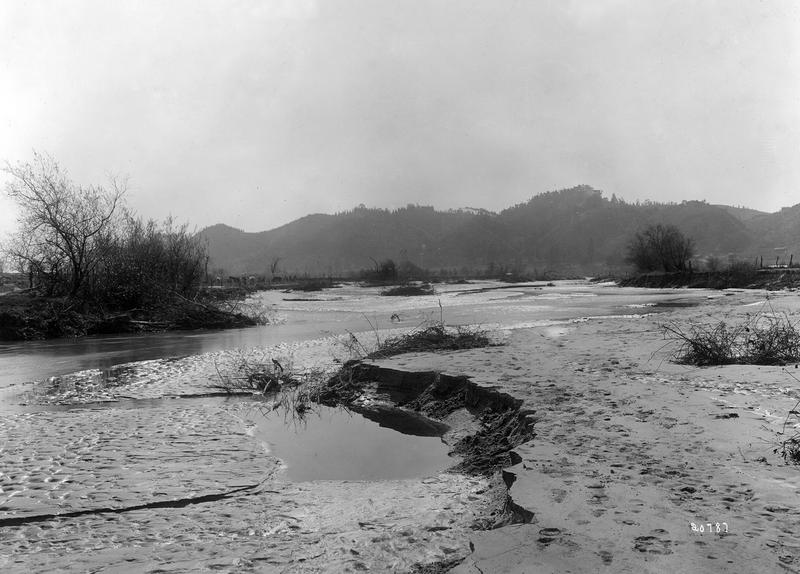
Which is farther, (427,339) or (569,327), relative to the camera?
(569,327)

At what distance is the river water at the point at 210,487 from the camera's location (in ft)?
10.6

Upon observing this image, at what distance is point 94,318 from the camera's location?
20.3 m

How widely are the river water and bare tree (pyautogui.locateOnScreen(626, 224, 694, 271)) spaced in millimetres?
70145

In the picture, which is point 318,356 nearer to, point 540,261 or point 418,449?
point 418,449

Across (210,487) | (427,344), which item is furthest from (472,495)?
(427,344)

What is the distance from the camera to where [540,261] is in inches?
6368

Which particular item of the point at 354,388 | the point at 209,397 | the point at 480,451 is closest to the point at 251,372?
the point at 209,397

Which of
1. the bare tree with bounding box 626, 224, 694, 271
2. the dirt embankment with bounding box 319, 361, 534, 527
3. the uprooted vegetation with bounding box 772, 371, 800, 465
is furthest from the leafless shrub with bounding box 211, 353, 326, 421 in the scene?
the bare tree with bounding box 626, 224, 694, 271

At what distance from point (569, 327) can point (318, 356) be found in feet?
25.8

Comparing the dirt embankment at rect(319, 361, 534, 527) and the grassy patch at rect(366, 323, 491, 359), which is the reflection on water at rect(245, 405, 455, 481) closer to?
the dirt embankment at rect(319, 361, 534, 527)

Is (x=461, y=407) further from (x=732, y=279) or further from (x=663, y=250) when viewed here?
(x=663, y=250)

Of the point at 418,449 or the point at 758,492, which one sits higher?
the point at 758,492

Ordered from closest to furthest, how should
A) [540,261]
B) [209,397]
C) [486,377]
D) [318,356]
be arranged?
[486,377], [209,397], [318,356], [540,261]

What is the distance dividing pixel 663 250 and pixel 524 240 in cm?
10577
